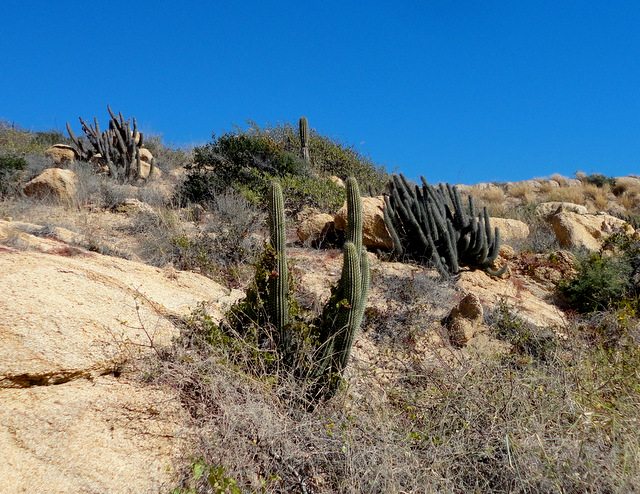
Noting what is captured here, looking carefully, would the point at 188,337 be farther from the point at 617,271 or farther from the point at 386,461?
the point at 617,271

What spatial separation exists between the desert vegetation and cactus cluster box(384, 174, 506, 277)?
0.16 ft

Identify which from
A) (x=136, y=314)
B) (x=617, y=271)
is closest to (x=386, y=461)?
(x=136, y=314)

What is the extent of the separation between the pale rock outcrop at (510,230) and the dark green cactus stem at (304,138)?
4737mm

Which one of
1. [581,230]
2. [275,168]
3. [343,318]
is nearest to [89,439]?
[343,318]

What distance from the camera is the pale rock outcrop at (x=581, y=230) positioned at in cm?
916

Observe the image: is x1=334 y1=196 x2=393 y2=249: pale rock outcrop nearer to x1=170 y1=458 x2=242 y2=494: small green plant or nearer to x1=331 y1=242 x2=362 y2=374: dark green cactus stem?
x1=331 y1=242 x2=362 y2=374: dark green cactus stem

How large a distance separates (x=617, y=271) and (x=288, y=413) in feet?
→ 19.6

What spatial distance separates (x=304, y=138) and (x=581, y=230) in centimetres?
646

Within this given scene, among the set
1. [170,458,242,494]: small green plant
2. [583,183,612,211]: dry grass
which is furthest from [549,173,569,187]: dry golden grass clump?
[170,458,242,494]: small green plant

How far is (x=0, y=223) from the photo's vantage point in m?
5.39

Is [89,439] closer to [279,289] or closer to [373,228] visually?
[279,289]

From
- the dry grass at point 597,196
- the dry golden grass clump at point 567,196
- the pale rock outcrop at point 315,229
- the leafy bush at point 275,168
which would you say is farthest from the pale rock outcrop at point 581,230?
the dry golden grass clump at point 567,196

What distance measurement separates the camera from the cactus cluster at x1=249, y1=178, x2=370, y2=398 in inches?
153

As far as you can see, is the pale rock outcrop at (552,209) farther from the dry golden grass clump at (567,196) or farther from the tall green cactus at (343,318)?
the tall green cactus at (343,318)
